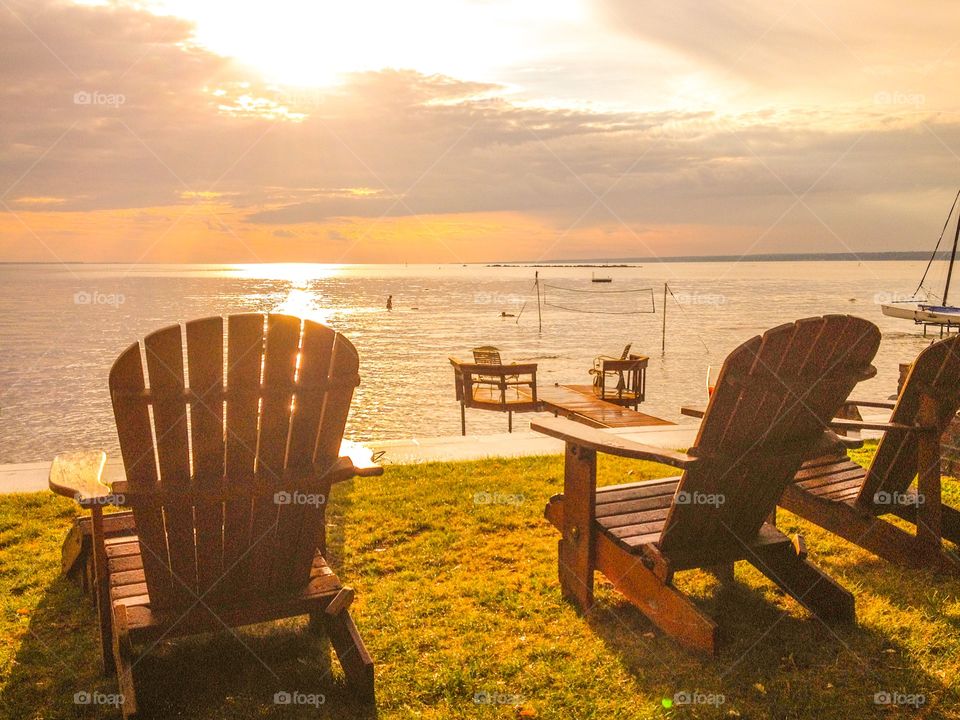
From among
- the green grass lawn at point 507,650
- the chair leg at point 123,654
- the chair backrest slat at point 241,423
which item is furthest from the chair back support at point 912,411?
the chair leg at point 123,654

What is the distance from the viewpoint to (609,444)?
3262mm

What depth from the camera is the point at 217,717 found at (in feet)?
9.33

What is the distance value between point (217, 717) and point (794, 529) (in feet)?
12.5

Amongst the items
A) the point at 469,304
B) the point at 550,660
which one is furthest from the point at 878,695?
the point at 469,304

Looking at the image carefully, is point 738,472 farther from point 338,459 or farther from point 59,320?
point 59,320

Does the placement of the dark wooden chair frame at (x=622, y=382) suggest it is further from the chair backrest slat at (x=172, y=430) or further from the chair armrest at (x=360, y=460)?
the chair backrest slat at (x=172, y=430)

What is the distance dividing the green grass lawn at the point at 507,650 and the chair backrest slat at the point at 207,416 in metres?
0.74

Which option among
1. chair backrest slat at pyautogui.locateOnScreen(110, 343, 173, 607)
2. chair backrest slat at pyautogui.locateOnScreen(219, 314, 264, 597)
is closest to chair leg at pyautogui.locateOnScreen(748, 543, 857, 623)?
chair backrest slat at pyautogui.locateOnScreen(219, 314, 264, 597)

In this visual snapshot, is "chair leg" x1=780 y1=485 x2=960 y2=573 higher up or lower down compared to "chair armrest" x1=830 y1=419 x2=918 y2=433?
lower down

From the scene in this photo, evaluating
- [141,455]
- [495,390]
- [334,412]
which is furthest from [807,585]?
[495,390]

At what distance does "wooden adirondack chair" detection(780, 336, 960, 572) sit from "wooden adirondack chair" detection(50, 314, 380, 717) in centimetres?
273

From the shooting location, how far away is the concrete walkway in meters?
6.21

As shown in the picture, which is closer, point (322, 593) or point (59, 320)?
point (322, 593)

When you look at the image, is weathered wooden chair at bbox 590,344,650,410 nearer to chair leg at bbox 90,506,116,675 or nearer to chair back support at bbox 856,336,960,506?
chair back support at bbox 856,336,960,506
